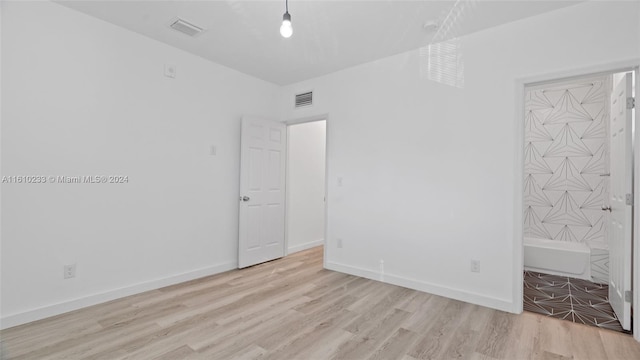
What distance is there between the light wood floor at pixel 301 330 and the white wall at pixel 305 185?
1.90 metres

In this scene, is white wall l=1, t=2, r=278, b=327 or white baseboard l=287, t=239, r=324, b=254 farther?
white baseboard l=287, t=239, r=324, b=254

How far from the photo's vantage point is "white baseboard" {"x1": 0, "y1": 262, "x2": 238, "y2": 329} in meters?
2.34

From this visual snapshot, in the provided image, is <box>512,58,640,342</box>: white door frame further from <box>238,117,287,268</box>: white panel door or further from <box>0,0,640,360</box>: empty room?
<box>238,117,287,268</box>: white panel door

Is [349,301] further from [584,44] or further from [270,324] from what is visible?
[584,44]

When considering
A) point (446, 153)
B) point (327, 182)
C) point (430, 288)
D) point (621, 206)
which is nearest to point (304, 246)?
point (327, 182)

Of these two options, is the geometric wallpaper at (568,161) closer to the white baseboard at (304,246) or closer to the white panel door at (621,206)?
the white panel door at (621,206)

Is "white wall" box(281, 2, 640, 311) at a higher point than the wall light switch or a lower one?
lower

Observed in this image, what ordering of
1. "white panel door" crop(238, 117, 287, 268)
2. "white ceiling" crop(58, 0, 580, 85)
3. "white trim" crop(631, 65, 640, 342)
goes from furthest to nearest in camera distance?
"white panel door" crop(238, 117, 287, 268) → "white ceiling" crop(58, 0, 580, 85) → "white trim" crop(631, 65, 640, 342)

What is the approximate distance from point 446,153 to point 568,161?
269 cm

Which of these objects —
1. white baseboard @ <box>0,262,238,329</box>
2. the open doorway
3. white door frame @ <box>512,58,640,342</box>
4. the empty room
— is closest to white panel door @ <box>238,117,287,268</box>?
the empty room

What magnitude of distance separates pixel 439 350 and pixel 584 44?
269 centimetres

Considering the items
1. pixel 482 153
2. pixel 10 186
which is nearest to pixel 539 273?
pixel 482 153

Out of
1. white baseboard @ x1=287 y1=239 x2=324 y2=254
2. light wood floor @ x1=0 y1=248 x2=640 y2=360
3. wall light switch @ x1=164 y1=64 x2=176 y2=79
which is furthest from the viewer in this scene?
white baseboard @ x1=287 y1=239 x2=324 y2=254

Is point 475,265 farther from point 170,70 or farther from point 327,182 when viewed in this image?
point 170,70
